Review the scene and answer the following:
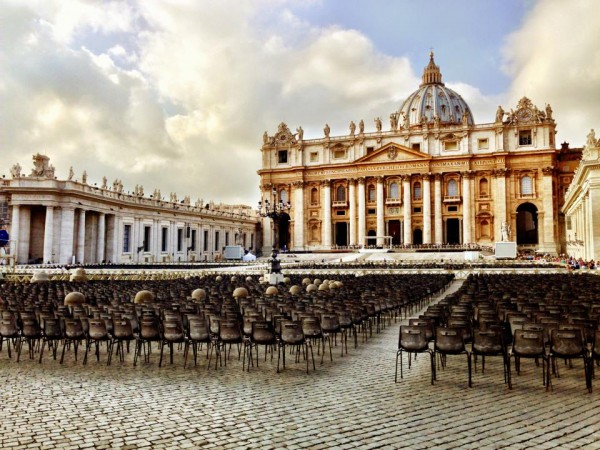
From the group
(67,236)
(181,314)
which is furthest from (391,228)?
(181,314)

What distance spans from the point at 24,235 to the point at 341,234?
51.7 m

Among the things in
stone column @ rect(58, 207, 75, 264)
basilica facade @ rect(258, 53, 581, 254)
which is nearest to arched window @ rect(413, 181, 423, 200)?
→ basilica facade @ rect(258, 53, 581, 254)

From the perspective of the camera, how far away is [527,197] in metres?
74.8

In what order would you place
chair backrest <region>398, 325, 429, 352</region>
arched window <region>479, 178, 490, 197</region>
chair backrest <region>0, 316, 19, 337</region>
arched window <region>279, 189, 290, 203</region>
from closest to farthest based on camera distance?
1. chair backrest <region>398, 325, 429, 352</region>
2. chair backrest <region>0, 316, 19, 337</region>
3. arched window <region>479, 178, 490, 197</region>
4. arched window <region>279, 189, 290, 203</region>

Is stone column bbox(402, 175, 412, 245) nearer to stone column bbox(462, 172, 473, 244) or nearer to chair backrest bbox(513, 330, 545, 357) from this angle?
stone column bbox(462, 172, 473, 244)

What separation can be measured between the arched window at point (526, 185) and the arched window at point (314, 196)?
3298 centimetres

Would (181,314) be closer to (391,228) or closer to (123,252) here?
(123,252)

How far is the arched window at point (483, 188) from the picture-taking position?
76.6 metres

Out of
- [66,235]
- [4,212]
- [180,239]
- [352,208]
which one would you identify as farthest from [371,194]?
[4,212]

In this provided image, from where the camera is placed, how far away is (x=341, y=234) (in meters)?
86.6

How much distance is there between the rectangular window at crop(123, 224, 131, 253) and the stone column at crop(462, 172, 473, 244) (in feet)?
159

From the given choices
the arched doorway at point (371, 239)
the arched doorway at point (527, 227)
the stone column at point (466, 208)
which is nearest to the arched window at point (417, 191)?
the stone column at point (466, 208)

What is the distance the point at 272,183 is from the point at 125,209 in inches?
1338

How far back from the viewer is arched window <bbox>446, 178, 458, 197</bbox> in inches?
3086
